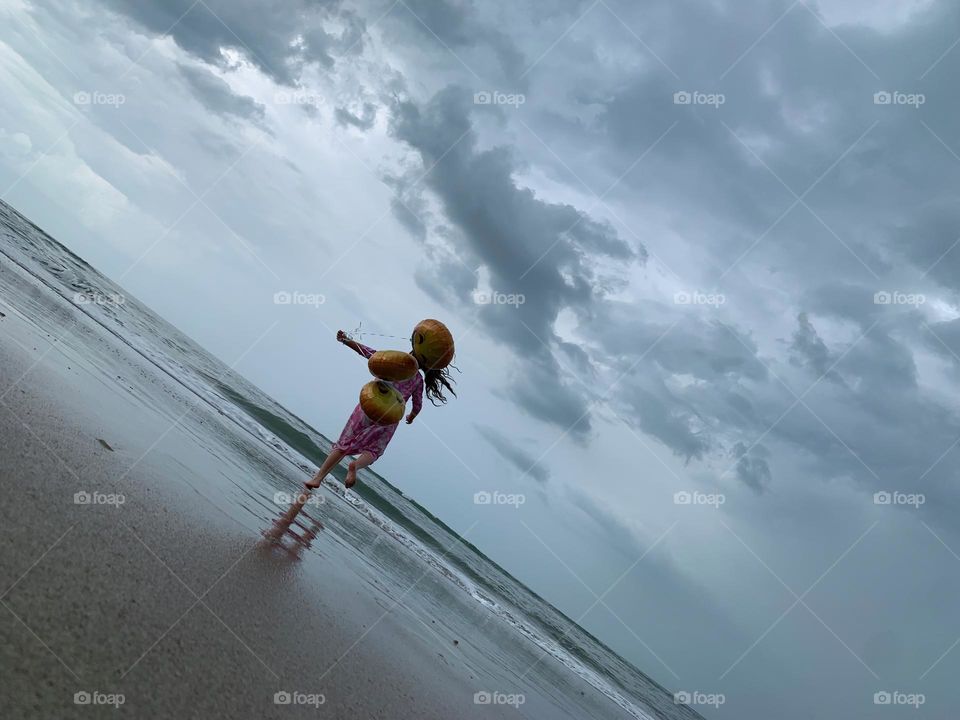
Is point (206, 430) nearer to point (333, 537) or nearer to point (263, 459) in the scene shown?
point (263, 459)

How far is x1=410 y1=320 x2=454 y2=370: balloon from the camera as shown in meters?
7.03

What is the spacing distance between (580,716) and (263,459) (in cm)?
Result: 554

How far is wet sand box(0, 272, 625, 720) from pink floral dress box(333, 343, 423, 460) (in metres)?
1.32

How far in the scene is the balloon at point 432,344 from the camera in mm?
7031

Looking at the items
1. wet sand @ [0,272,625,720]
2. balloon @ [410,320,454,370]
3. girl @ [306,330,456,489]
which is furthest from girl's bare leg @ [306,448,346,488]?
balloon @ [410,320,454,370]

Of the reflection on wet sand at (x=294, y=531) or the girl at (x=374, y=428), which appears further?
the girl at (x=374, y=428)

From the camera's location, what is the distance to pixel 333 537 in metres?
7.02

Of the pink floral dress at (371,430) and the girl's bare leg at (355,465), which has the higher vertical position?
the pink floral dress at (371,430)

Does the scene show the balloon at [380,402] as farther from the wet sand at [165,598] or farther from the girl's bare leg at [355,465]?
the wet sand at [165,598]

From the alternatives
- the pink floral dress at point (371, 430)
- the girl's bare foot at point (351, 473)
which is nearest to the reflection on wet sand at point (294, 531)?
the girl's bare foot at point (351, 473)

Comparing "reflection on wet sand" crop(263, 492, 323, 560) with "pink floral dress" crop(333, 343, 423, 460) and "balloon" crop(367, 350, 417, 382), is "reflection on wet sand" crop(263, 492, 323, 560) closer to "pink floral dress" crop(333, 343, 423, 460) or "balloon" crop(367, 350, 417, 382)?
"pink floral dress" crop(333, 343, 423, 460)

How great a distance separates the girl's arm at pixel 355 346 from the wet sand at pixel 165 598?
1653 mm

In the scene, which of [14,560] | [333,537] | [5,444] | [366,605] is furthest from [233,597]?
[333,537]

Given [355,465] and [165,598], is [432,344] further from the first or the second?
[165,598]
